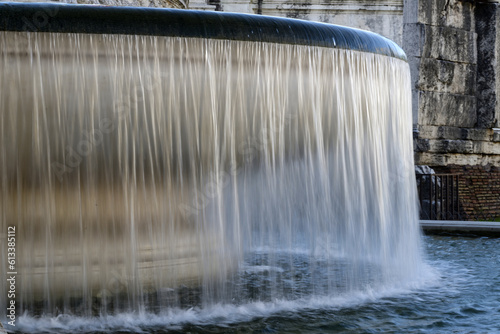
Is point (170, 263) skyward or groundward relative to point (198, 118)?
groundward

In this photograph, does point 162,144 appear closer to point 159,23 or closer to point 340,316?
point 159,23

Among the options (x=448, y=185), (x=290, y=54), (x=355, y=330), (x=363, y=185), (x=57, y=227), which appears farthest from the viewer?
(x=448, y=185)

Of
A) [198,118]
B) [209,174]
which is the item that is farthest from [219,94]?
[209,174]

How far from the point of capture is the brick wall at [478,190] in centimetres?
1357

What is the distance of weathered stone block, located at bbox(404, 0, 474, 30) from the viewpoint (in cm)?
1401

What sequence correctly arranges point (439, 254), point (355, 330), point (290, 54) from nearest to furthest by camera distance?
1. point (355, 330)
2. point (290, 54)
3. point (439, 254)

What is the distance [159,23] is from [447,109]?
11106mm

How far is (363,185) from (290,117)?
933mm

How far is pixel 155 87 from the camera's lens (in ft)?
14.3

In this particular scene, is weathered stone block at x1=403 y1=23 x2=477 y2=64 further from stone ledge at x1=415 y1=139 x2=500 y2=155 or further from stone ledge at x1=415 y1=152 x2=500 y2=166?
stone ledge at x1=415 y1=152 x2=500 y2=166

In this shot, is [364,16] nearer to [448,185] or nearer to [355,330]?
[448,185]
